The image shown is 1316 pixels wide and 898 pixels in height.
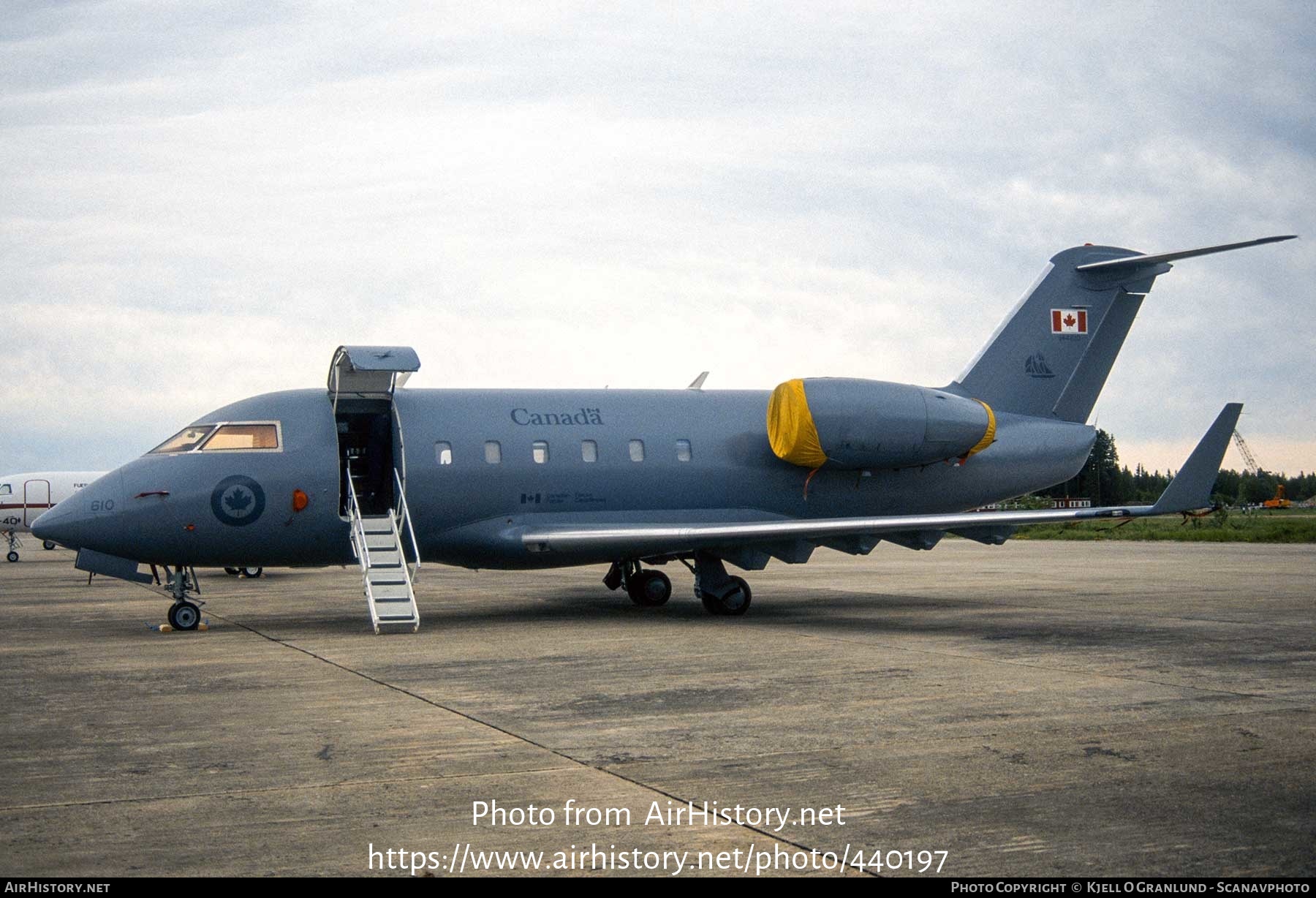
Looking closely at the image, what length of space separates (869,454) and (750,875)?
44.4ft

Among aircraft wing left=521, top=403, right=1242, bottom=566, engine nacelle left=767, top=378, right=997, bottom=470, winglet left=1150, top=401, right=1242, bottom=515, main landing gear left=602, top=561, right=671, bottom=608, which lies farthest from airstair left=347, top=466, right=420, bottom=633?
winglet left=1150, top=401, right=1242, bottom=515

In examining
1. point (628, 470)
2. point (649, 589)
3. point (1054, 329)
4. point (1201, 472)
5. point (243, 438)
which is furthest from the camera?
point (1054, 329)

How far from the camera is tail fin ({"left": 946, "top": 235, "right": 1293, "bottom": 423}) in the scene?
803 inches

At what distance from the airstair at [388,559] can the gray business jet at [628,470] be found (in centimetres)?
4

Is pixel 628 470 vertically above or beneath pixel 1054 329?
beneath

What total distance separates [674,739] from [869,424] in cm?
1057

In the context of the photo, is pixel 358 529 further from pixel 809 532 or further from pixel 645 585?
pixel 809 532

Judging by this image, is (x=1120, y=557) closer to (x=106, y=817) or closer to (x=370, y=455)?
(x=370, y=455)

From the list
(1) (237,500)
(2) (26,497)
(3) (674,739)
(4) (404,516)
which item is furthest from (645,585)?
(2) (26,497)

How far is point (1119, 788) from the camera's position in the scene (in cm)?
681

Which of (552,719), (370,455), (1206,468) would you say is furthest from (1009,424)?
(552,719)

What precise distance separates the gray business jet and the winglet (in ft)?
0.09

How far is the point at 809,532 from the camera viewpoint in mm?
16078

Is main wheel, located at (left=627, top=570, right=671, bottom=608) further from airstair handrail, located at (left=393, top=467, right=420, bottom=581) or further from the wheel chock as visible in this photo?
the wheel chock
